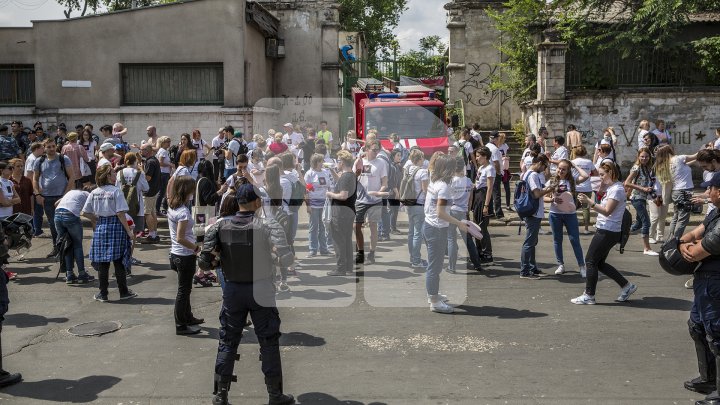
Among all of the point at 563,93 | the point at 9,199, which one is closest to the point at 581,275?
the point at 9,199

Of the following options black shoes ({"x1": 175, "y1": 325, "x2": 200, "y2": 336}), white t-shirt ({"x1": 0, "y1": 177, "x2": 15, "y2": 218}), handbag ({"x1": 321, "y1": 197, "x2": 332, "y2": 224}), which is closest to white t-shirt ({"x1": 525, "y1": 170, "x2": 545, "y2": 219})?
handbag ({"x1": 321, "y1": 197, "x2": 332, "y2": 224})

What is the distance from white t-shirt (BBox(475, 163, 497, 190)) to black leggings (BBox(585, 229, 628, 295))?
2855mm

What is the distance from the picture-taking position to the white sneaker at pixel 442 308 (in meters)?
9.12

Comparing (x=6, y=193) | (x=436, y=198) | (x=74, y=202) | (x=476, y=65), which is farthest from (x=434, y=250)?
(x=476, y=65)

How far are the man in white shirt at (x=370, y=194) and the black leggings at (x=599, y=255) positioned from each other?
143 inches

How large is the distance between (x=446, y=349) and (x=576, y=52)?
54.1ft

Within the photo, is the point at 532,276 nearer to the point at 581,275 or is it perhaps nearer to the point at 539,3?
the point at 581,275

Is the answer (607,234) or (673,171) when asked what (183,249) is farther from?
(673,171)

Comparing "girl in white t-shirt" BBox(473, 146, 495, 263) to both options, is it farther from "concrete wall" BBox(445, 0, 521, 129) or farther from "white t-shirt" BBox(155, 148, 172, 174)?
"concrete wall" BBox(445, 0, 521, 129)

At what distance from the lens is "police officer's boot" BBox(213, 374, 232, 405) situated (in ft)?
20.2

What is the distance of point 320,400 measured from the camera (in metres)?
6.45

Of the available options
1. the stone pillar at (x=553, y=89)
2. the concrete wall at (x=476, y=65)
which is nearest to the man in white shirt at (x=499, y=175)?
the stone pillar at (x=553, y=89)

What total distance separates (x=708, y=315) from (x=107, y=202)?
6.98 meters

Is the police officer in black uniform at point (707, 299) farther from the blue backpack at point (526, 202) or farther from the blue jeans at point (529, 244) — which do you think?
the blue backpack at point (526, 202)
